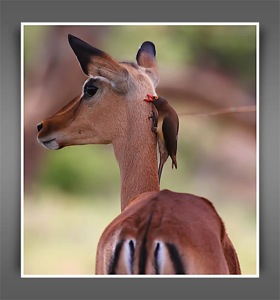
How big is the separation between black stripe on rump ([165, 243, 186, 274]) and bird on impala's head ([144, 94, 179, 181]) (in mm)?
723

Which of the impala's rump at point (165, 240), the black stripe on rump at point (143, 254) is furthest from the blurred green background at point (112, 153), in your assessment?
the black stripe on rump at point (143, 254)

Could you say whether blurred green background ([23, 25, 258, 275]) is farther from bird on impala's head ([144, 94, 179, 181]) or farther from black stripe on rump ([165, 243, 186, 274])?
black stripe on rump ([165, 243, 186, 274])

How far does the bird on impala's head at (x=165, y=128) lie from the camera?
3352 millimetres

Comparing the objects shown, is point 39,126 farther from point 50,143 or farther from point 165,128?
point 165,128

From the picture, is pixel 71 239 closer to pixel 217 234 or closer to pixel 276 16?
pixel 217 234

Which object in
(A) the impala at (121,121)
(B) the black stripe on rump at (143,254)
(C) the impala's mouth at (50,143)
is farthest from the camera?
(C) the impala's mouth at (50,143)

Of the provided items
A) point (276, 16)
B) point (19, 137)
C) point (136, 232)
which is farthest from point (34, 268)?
point (276, 16)

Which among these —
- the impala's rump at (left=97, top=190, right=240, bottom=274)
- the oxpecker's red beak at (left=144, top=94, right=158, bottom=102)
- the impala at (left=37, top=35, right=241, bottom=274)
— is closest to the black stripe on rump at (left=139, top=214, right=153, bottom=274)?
the impala's rump at (left=97, top=190, right=240, bottom=274)

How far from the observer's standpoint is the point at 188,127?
11.2 ft

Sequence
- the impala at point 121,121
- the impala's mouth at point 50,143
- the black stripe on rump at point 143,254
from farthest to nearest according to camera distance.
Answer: the impala's mouth at point 50,143, the impala at point 121,121, the black stripe on rump at point 143,254

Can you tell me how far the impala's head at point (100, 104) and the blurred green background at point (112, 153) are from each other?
71 millimetres

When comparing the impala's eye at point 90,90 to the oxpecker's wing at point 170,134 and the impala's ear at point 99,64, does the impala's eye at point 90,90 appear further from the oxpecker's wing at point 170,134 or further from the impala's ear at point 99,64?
the oxpecker's wing at point 170,134

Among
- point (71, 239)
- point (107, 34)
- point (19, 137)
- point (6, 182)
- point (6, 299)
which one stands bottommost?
point (6, 299)

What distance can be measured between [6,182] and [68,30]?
2.75 feet
